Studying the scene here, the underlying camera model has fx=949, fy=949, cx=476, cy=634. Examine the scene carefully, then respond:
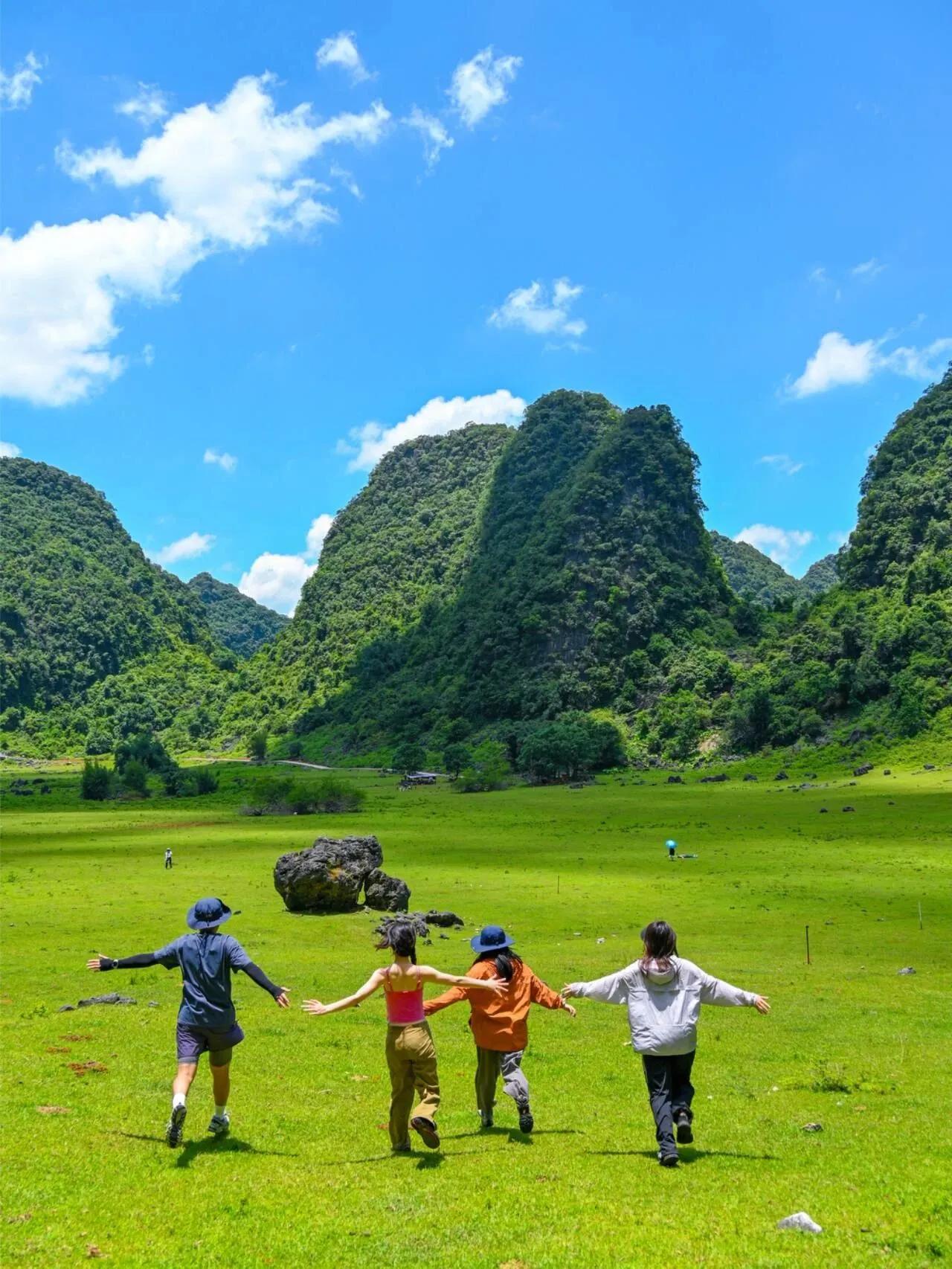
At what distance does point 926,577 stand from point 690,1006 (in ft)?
402

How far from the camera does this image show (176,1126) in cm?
966

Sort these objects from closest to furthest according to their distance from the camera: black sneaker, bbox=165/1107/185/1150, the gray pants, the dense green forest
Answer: black sneaker, bbox=165/1107/185/1150 → the gray pants → the dense green forest

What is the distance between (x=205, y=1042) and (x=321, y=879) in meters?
22.8

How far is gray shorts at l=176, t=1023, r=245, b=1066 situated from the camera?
9898mm

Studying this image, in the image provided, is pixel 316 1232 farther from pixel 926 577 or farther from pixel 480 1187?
pixel 926 577

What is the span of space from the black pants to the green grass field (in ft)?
1.19

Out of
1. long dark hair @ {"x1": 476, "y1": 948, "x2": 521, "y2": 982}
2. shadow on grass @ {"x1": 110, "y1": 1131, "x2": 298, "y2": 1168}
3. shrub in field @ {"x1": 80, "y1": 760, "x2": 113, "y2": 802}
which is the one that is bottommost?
shrub in field @ {"x1": 80, "y1": 760, "x2": 113, "y2": 802}

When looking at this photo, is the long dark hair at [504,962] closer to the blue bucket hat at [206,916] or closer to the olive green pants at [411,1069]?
the olive green pants at [411,1069]

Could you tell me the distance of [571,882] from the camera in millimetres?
38562

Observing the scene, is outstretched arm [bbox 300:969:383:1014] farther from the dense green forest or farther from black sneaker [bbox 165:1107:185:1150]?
the dense green forest

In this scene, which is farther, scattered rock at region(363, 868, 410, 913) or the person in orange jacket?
scattered rock at region(363, 868, 410, 913)

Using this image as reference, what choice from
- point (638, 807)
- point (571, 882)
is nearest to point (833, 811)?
point (638, 807)

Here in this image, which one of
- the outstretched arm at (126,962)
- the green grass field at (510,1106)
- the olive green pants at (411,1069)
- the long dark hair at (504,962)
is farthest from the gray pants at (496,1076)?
the outstretched arm at (126,962)

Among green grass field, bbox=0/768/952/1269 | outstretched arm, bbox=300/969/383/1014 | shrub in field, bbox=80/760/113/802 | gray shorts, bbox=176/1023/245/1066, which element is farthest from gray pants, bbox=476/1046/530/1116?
shrub in field, bbox=80/760/113/802
